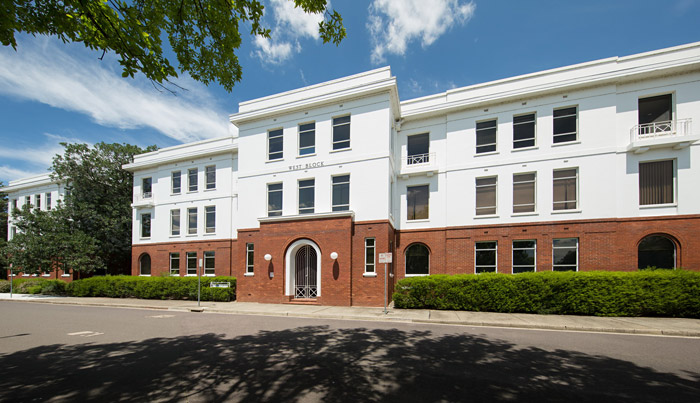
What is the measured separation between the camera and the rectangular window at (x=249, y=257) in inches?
740

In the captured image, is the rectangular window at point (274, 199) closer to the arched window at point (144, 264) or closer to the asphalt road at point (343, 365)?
the asphalt road at point (343, 365)

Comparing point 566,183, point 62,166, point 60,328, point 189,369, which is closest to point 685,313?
point 566,183

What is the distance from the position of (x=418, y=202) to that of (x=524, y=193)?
5325 millimetres

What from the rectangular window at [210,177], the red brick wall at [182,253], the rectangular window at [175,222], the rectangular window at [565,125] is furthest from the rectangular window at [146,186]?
the rectangular window at [565,125]

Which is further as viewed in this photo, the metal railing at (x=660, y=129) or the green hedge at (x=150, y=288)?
the green hedge at (x=150, y=288)

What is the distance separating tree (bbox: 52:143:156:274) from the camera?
2608cm

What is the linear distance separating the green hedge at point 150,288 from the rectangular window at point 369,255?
28.1ft

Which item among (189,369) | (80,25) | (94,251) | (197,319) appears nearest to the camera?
(80,25)

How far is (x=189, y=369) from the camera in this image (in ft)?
21.3

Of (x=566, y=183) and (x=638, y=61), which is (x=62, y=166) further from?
(x=638, y=61)

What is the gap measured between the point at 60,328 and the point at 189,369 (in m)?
8.58

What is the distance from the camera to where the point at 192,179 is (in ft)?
82.1

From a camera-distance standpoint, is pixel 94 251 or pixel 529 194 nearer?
pixel 529 194

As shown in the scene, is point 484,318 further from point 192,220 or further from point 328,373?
point 192,220
